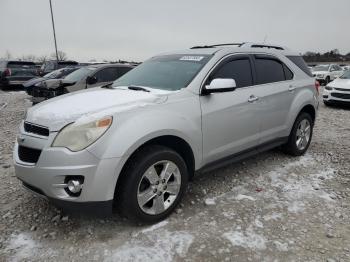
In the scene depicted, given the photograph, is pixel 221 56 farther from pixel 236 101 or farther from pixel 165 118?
pixel 165 118

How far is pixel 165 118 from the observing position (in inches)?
127

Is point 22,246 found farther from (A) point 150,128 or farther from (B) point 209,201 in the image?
(B) point 209,201

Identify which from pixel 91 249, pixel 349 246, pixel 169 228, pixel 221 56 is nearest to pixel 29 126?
pixel 91 249

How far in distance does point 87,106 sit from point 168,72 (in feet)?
4.04

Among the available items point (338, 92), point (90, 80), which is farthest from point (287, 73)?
point (338, 92)

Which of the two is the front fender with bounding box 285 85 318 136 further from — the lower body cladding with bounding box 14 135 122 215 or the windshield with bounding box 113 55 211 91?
the lower body cladding with bounding box 14 135 122 215

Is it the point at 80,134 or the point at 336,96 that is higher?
the point at 80,134

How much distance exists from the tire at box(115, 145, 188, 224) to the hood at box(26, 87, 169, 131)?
47 centimetres

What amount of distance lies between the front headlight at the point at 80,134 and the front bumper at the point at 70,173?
0.05 metres

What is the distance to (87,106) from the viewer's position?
10.4 ft

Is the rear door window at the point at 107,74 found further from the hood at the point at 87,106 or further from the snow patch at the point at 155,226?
the snow patch at the point at 155,226

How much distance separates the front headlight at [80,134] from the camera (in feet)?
9.23

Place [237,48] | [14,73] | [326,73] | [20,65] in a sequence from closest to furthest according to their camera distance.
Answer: [237,48]
[14,73]
[20,65]
[326,73]

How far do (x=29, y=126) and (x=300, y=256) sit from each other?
8.88 ft
